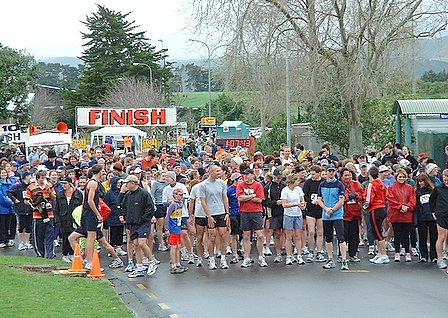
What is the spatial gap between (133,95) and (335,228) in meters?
57.2

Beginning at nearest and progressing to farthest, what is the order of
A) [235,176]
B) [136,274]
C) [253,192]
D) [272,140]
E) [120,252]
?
→ 1. [136,274]
2. [253,192]
3. [235,176]
4. [120,252]
5. [272,140]

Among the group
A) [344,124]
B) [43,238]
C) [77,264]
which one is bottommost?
[77,264]

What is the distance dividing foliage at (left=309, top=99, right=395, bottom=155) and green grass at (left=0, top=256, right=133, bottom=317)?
21.8 metres

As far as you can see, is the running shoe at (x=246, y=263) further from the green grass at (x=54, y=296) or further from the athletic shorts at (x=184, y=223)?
the green grass at (x=54, y=296)

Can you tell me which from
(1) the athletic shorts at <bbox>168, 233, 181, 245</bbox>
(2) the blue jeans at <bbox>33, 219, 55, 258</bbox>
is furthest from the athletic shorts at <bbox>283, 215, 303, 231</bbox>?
(2) the blue jeans at <bbox>33, 219, 55, 258</bbox>

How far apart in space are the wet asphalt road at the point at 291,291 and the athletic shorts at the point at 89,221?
91 cm

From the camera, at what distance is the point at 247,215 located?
1543cm

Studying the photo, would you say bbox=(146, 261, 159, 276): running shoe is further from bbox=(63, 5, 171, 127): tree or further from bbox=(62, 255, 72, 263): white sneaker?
bbox=(63, 5, 171, 127): tree

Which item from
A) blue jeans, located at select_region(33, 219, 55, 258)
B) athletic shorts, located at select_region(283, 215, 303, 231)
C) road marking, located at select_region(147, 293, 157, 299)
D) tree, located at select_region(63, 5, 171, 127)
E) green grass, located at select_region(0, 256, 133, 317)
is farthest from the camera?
tree, located at select_region(63, 5, 171, 127)

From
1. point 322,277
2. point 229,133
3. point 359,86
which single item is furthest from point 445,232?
point 229,133

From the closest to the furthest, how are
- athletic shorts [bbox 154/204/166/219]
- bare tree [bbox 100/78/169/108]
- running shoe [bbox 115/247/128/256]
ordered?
athletic shorts [bbox 154/204/166/219]
running shoe [bbox 115/247/128/256]
bare tree [bbox 100/78/169/108]

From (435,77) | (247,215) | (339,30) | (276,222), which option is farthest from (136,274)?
(435,77)

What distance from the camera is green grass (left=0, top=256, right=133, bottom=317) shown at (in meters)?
10.6

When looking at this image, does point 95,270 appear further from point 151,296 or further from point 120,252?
point 120,252
